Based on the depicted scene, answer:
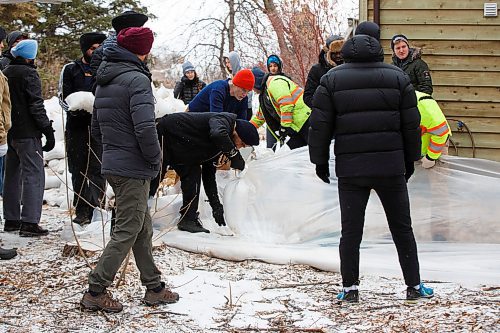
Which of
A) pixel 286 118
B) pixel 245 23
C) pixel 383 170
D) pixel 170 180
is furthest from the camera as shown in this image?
pixel 245 23

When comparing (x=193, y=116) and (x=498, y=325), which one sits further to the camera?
(x=193, y=116)

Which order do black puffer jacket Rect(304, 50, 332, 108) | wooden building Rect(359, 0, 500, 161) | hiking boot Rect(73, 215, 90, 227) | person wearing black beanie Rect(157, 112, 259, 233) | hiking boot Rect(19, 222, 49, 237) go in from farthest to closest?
wooden building Rect(359, 0, 500, 161) < black puffer jacket Rect(304, 50, 332, 108) < hiking boot Rect(73, 215, 90, 227) < hiking boot Rect(19, 222, 49, 237) < person wearing black beanie Rect(157, 112, 259, 233)

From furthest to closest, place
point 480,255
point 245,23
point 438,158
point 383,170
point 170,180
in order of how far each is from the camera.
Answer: point 245,23
point 170,180
point 438,158
point 480,255
point 383,170

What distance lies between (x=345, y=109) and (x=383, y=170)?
0.44m

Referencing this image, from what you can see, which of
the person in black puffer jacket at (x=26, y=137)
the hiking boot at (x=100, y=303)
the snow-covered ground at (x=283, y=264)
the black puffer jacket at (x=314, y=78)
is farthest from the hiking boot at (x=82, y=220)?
the hiking boot at (x=100, y=303)

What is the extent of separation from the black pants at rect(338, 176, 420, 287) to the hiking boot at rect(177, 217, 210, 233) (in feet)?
7.17

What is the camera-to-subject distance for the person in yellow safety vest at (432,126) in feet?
19.5

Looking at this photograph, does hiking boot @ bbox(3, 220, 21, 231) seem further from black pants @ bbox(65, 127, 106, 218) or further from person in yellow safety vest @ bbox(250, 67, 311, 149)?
person in yellow safety vest @ bbox(250, 67, 311, 149)

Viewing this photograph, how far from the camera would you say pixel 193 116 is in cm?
664

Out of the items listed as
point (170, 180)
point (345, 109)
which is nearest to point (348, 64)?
point (345, 109)

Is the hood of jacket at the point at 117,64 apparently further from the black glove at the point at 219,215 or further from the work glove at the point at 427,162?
the work glove at the point at 427,162

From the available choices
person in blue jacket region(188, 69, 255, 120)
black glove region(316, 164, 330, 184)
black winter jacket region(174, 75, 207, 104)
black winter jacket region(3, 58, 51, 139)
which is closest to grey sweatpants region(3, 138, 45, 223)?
black winter jacket region(3, 58, 51, 139)

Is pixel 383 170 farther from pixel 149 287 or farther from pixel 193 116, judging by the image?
pixel 193 116

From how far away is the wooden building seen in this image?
7.96 meters
